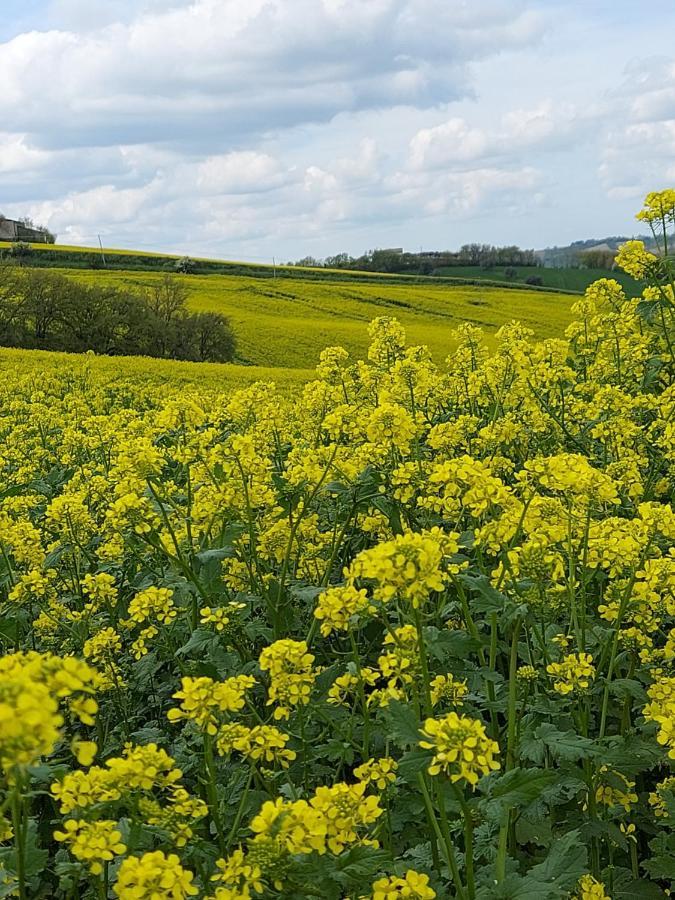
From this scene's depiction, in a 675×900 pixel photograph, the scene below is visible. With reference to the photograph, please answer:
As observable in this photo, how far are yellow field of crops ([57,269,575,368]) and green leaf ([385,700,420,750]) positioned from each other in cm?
3028

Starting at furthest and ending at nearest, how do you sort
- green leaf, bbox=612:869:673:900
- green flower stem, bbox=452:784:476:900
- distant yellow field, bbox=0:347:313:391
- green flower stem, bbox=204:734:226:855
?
distant yellow field, bbox=0:347:313:391 < green leaf, bbox=612:869:673:900 < green flower stem, bbox=204:734:226:855 < green flower stem, bbox=452:784:476:900

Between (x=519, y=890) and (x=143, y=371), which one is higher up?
(x=143, y=371)

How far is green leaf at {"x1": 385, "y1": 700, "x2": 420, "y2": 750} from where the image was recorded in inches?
89.0

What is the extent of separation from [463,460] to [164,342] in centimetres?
3109

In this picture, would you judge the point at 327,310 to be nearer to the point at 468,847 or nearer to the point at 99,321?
the point at 99,321

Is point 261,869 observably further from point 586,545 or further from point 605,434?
point 605,434

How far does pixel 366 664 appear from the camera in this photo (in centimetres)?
416

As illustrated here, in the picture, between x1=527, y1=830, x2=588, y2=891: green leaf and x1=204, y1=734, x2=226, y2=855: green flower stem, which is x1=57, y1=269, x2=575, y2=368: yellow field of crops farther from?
x1=204, y1=734, x2=226, y2=855: green flower stem

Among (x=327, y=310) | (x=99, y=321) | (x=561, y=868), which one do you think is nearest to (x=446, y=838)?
(x=561, y=868)

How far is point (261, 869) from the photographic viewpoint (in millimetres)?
2021

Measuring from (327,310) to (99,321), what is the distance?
56.3ft

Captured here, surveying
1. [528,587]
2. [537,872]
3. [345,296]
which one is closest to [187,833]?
[537,872]

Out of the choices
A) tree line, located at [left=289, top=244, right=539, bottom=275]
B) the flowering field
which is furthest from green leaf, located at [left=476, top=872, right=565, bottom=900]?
tree line, located at [left=289, top=244, right=539, bottom=275]

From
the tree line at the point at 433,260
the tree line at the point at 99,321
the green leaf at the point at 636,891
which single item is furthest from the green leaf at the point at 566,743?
the tree line at the point at 433,260
